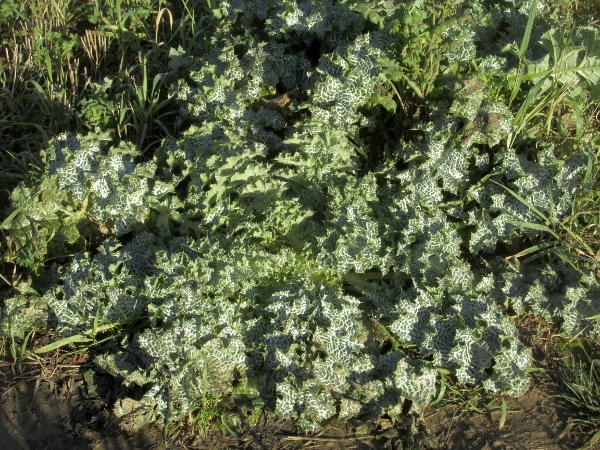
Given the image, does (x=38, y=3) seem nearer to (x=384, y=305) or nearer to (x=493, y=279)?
(x=384, y=305)

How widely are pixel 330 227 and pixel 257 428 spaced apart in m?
1.04

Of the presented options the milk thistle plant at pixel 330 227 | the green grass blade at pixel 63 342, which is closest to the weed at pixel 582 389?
the milk thistle plant at pixel 330 227

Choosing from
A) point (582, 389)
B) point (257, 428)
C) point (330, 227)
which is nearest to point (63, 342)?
point (257, 428)

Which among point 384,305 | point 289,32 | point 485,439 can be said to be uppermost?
point 289,32

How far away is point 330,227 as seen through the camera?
3.18 metres

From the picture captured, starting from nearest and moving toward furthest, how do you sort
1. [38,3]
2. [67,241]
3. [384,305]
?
1. [384,305]
2. [67,241]
3. [38,3]

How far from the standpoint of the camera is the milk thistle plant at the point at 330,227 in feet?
9.71

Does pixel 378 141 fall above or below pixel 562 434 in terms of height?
above

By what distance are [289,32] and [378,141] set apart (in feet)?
2.93

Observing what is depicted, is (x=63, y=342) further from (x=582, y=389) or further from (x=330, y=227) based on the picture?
(x=582, y=389)

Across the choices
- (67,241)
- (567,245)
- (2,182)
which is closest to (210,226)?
(67,241)

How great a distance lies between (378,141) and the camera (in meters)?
3.83

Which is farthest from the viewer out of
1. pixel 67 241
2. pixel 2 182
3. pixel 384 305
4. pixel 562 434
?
pixel 2 182

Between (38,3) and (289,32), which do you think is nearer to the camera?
(289,32)
